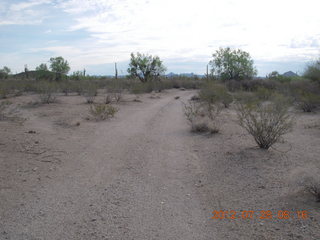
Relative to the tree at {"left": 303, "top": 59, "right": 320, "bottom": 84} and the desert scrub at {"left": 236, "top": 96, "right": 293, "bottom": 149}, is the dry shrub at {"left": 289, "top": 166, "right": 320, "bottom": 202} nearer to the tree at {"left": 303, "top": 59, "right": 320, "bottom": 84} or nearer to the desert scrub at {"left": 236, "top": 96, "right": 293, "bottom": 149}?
the desert scrub at {"left": 236, "top": 96, "right": 293, "bottom": 149}

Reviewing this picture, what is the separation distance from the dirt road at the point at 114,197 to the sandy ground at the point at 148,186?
0.05ft

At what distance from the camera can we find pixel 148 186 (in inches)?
A: 251

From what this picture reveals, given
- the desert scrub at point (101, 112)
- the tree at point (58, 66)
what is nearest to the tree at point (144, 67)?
the tree at point (58, 66)

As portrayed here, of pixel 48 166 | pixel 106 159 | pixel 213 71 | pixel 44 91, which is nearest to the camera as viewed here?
pixel 48 166

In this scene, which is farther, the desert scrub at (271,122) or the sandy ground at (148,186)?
the desert scrub at (271,122)

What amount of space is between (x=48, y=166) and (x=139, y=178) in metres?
2.59

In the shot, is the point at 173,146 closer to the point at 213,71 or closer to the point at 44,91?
the point at 44,91

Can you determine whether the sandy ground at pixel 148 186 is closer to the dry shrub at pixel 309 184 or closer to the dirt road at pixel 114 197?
the dirt road at pixel 114 197

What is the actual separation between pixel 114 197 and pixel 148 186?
0.86m

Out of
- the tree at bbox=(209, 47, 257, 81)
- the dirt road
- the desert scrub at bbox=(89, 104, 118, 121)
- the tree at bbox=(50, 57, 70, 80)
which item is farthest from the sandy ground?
the tree at bbox=(50, 57, 70, 80)

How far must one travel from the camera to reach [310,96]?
18.5m

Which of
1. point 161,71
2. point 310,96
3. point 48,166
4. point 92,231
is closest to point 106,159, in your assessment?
point 48,166

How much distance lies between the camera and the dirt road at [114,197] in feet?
14.8

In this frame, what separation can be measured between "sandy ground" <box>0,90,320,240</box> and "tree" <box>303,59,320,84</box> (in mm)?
16206
